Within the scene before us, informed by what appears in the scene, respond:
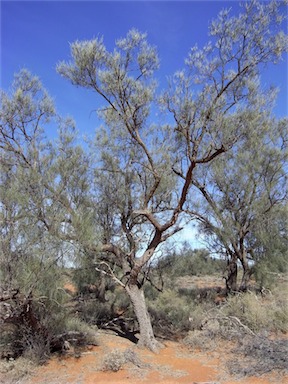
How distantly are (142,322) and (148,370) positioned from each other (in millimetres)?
1884

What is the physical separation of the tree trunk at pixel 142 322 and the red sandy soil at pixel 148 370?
8.6 inches

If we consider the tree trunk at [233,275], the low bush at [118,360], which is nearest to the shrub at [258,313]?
the tree trunk at [233,275]

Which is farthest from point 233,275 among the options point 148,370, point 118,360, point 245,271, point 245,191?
point 118,360

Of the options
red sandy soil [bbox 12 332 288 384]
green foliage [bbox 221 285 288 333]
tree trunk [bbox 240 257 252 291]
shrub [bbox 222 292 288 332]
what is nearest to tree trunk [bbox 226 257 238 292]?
tree trunk [bbox 240 257 252 291]

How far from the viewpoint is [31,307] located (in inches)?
326

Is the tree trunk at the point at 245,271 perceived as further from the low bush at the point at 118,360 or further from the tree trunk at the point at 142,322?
the low bush at the point at 118,360

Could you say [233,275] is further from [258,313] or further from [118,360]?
[118,360]

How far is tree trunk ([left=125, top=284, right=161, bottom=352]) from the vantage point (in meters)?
9.55

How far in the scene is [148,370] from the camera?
25.8ft

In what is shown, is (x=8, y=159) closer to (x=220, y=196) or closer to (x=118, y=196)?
(x=118, y=196)

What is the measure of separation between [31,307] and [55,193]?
273 centimetres

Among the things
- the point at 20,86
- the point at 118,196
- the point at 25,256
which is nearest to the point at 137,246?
the point at 118,196

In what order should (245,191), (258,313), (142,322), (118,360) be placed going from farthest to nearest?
(245,191), (258,313), (142,322), (118,360)

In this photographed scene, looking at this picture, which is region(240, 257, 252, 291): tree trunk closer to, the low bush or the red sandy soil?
the red sandy soil
